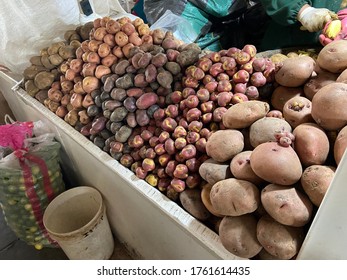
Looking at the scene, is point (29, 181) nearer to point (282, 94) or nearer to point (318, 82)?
point (282, 94)

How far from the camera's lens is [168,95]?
1307 mm

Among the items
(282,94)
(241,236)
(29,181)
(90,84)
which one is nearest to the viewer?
(241,236)

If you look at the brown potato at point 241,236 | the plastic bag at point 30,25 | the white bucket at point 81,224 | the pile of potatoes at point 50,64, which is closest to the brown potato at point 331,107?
the brown potato at point 241,236

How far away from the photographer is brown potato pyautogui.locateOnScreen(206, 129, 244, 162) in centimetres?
96

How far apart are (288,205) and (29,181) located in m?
1.37

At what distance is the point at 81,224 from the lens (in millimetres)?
1793

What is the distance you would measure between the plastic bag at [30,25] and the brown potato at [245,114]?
1507mm

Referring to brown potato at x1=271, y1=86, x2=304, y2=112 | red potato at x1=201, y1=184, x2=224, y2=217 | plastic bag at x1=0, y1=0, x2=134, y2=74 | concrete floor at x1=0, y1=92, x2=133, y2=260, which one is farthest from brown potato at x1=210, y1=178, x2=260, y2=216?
plastic bag at x1=0, y1=0, x2=134, y2=74

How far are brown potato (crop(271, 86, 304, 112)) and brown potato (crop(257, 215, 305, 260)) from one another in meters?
0.44

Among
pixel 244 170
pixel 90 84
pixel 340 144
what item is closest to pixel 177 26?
pixel 90 84

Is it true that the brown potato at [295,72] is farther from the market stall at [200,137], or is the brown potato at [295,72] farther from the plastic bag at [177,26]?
the plastic bag at [177,26]

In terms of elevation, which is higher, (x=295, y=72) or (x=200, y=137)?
(x=295, y=72)

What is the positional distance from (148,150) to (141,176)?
0.11 metres

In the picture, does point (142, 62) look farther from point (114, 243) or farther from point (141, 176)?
point (114, 243)
